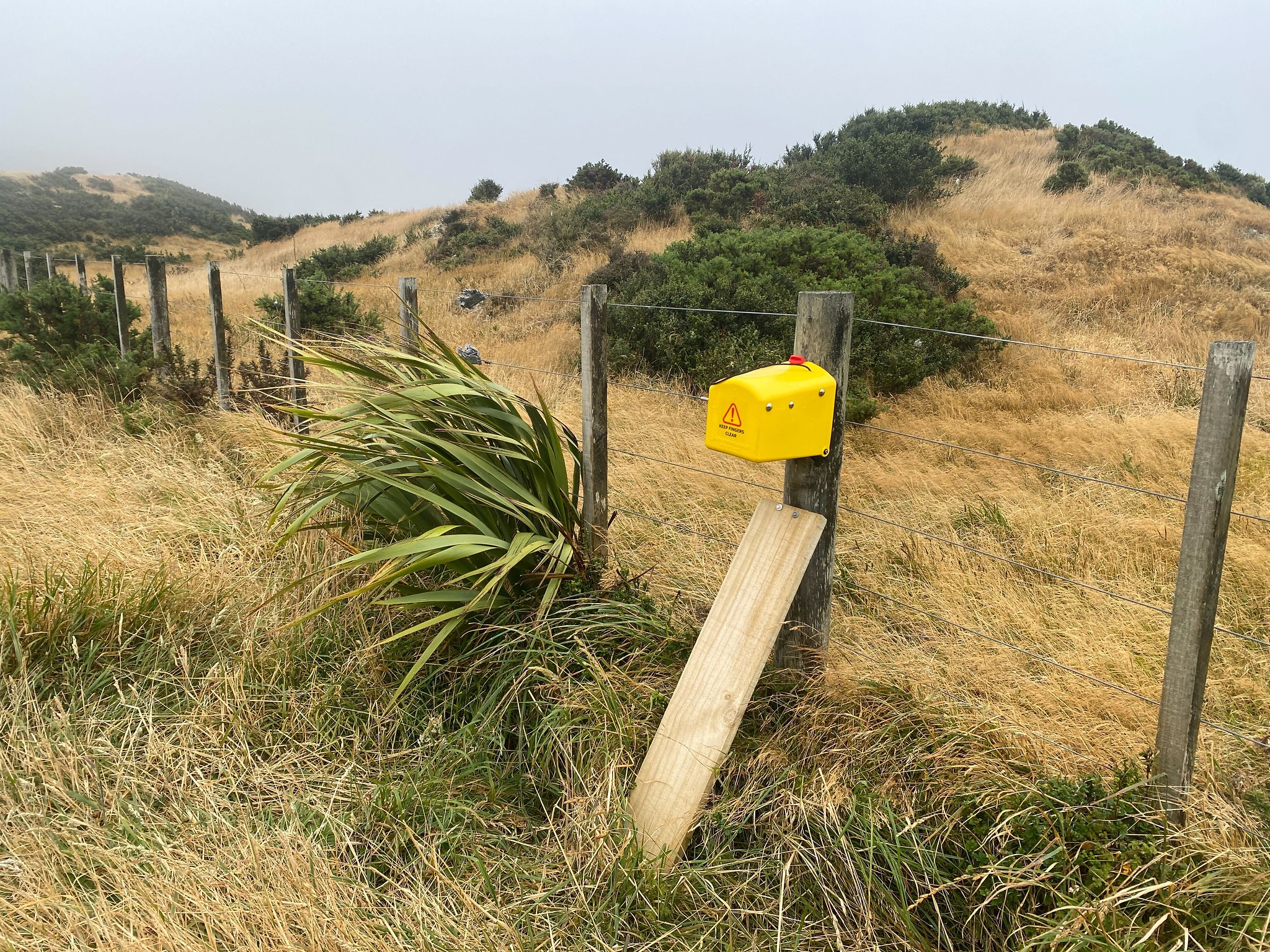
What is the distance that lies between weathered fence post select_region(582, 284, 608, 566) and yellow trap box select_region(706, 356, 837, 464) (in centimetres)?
115

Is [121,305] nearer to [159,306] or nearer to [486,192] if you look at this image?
[159,306]

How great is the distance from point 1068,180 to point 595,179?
459 inches

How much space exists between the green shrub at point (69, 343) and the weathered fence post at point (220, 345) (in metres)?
0.54

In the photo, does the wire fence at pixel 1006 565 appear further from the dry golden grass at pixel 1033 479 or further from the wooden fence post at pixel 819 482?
the wooden fence post at pixel 819 482

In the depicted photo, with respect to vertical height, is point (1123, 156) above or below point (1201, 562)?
above

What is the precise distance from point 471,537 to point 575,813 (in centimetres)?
105

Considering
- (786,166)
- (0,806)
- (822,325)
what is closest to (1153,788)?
(822,325)

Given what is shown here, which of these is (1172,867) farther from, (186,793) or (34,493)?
(34,493)

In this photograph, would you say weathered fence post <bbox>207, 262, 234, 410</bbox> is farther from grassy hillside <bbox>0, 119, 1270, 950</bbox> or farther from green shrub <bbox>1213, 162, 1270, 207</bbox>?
green shrub <bbox>1213, 162, 1270, 207</bbox>

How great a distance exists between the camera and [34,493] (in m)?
4.81

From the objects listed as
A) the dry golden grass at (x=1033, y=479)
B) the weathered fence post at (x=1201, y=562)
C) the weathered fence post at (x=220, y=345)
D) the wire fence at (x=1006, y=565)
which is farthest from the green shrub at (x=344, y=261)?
the weathered fence post at (x=1201, y=562)

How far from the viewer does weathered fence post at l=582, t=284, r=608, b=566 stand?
3664 mm

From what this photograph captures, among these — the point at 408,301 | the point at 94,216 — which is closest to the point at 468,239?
the point at 408,301

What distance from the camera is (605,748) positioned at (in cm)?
270
